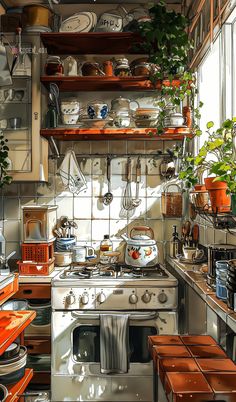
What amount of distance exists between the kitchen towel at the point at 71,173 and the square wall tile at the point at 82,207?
0.11 m

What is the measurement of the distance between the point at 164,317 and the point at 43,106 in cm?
157

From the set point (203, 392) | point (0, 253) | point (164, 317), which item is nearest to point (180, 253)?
point (164, 317)

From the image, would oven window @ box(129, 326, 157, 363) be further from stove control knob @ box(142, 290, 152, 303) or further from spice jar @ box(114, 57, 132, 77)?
spice jar @ box(114, 57, 132, 77)

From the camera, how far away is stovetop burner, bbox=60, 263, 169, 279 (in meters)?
2.78

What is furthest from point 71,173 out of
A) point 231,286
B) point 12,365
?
point 231,286

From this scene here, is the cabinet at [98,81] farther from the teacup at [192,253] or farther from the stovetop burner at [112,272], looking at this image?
the stovetop burner at [112,272]

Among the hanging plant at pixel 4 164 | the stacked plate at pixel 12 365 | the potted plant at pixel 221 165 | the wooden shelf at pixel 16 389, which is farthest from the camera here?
the hanging plant at pixel 4 164

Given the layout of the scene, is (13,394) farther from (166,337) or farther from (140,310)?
(140,310)

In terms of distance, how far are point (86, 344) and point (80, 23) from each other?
2112mm

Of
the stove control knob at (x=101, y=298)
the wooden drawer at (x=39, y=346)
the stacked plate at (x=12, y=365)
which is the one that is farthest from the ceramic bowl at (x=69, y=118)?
the stacked plate at (x=12, y=365)

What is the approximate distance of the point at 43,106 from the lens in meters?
2.98

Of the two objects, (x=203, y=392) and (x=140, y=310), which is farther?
(x=140, y=310)

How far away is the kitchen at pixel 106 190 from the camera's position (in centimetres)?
256

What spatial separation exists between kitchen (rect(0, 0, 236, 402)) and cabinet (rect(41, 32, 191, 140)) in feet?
0.03
